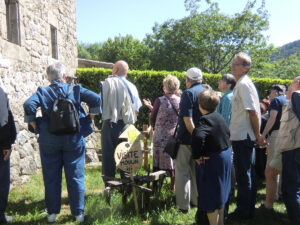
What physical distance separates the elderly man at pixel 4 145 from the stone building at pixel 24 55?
1396 mm

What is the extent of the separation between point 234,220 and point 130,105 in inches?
84.5

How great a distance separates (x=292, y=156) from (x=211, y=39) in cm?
2518

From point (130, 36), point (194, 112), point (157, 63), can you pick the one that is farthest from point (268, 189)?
point (130, 36)

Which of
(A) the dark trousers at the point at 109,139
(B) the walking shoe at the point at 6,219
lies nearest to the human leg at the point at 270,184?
(A) the dark trousers at the point at 109,139

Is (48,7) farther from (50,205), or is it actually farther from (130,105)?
(50,205)

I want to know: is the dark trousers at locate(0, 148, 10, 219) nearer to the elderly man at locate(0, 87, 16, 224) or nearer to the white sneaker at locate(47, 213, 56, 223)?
the elderly man at locate(0, 87, 16, 224)

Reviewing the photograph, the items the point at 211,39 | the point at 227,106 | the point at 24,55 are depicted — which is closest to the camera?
the point at 227,106

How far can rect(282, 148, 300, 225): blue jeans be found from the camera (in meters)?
3.11

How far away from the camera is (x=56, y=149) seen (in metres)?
3.27

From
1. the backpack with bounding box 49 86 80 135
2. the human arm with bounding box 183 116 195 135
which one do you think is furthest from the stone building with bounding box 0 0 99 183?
the human arm with bounding box 183 116 195 135

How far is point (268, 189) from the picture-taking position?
3898mm

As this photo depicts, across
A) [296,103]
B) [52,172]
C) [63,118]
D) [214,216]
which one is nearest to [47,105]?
[63,118]

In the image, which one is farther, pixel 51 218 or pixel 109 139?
pixel 109 139

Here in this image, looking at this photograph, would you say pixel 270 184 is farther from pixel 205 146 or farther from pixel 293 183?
→ pixel 205 146
